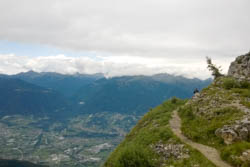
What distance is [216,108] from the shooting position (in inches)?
1120

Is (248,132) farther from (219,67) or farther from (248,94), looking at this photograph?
(219,67)

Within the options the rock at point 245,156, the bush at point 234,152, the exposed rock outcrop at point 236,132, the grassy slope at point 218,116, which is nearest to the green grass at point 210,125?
the grassy slope at point 218,116

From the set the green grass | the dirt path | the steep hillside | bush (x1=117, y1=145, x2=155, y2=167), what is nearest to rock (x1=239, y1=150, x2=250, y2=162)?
the steep hillside

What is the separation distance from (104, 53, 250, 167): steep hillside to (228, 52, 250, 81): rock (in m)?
8.82

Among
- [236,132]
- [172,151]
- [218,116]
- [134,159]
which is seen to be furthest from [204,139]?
[134,159]

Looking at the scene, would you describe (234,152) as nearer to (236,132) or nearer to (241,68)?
(236,132)

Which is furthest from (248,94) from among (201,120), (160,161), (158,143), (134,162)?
(134,162)

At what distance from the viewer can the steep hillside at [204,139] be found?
18.4m

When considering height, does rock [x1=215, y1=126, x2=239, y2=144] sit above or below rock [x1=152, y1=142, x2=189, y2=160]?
above

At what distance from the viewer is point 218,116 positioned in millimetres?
25984

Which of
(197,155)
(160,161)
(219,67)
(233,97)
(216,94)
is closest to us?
(197,155)

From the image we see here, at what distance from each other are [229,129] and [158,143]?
852 centimetres

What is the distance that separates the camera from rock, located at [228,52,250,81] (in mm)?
41781

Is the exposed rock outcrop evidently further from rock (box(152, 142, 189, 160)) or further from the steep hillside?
rock (box(152, 142, 189, 160))
